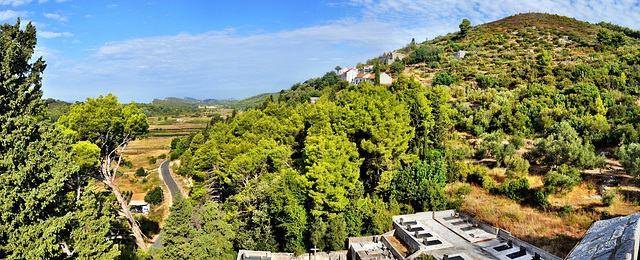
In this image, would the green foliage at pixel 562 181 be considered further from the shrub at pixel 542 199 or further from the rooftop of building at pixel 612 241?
the rooftop of building at pixel 612 241

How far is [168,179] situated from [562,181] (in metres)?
48.4

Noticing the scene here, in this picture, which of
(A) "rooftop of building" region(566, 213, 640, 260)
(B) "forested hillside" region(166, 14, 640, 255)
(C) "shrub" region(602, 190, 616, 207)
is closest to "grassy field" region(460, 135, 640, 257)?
(C) "shrub" region(602, 190, 616, 207)

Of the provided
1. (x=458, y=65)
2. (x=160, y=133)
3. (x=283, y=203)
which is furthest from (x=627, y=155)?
(x=160, y=133)

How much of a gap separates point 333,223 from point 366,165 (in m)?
6.18

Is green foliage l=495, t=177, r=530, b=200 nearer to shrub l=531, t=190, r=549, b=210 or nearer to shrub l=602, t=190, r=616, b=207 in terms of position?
shrub l=531, t=190, r=549, b=210

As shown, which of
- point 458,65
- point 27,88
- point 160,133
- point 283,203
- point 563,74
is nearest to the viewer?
point 27,88

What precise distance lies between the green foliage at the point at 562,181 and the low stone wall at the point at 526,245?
523 centimetres

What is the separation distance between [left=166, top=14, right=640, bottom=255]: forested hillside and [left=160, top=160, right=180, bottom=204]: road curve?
14.9 meters

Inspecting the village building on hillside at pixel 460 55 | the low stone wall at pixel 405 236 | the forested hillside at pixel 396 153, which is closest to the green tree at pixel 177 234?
the forested hillside at pixel 396 153

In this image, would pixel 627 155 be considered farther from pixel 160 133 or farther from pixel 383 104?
pixel 160 133

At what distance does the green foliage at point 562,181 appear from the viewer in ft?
57.6

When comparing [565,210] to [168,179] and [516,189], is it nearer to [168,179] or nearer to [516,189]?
[516,189]

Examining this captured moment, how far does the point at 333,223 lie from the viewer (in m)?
16.4

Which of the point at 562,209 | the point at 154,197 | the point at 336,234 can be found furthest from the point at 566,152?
the point at 154,197
